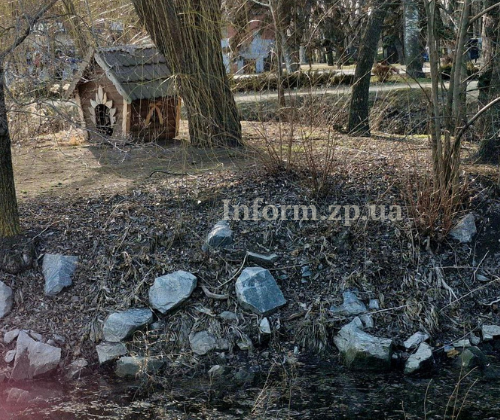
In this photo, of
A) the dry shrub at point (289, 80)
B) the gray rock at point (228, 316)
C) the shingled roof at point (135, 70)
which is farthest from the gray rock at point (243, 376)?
the shingled roof at point (135, 70)

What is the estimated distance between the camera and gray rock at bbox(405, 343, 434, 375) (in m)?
5.72

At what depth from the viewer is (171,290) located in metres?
6.42

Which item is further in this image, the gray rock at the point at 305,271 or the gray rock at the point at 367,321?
the gray rock at the point at 305,271

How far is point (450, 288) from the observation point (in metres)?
6.60

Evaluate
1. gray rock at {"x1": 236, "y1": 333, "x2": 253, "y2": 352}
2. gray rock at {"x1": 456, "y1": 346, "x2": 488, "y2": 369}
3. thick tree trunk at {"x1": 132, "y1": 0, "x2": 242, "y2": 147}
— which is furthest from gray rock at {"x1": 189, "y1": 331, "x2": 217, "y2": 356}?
thick tree trunk at {"x1": 132, "y1": 0, "x2": 242, "y2": 147}

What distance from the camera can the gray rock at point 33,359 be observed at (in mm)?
5840

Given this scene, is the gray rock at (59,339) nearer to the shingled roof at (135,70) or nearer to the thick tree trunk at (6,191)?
the thick tree trunk at (6,191)

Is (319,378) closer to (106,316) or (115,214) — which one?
(106,316)

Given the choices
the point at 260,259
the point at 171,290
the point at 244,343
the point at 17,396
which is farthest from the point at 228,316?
the point at 17,396

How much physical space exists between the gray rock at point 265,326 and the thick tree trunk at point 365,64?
4.18 metres

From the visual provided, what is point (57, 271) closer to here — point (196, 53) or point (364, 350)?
point (364, 350)

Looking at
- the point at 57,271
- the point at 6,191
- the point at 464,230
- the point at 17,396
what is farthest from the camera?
the point at 464,230

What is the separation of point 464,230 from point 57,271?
13.2ft

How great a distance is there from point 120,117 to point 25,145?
1.52 metres
